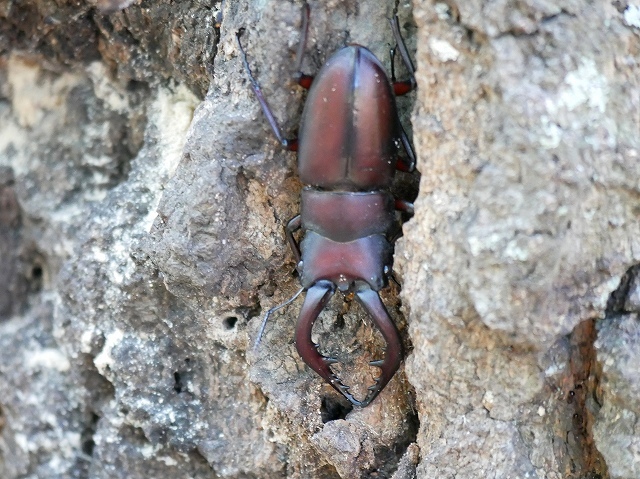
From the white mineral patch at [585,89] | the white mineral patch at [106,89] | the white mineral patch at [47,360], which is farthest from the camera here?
the white mineral patch at [47,360]

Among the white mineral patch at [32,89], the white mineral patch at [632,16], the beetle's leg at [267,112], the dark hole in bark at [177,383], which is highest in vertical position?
the white mineral patch at [632,16]

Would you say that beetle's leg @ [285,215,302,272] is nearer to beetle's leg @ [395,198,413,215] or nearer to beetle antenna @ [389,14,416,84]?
beetle's leg @ [395,198,413,215]

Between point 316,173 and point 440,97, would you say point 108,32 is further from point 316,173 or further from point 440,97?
point 440,97

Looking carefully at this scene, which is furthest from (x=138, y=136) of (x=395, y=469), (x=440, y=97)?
(x=395, y=469)

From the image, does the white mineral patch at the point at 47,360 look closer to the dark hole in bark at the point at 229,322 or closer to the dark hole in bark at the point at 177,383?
the dark hole in bark at the point at 177,383

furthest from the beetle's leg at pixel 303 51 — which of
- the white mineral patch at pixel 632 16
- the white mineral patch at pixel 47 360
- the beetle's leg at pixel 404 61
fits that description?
the white mineral patch at pixel 47 360
